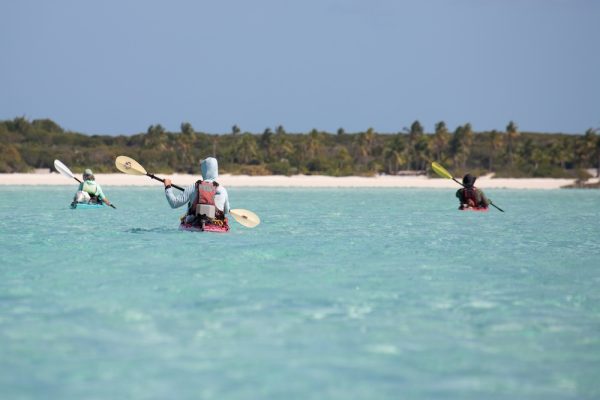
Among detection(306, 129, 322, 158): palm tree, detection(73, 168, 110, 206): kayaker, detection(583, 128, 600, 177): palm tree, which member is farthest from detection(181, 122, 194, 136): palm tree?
detection(73, 168, 110, 206): kayaker

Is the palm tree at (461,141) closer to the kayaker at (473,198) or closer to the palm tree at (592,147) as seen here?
the palm tree at (592,147)

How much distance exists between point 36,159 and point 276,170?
26.0 metres

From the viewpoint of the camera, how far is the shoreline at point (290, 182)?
6347 centimetres

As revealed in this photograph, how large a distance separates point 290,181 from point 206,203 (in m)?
56.6

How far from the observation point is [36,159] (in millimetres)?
82000

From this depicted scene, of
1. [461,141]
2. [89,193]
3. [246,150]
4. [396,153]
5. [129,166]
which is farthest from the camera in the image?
[461,141]

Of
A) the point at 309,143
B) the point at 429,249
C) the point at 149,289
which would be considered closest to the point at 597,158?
the point at 309,143

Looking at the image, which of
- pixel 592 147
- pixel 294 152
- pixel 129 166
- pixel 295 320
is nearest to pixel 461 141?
pixel 592 147

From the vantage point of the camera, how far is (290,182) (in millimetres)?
72000

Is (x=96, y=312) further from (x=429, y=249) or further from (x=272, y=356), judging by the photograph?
(x=429, y=249)

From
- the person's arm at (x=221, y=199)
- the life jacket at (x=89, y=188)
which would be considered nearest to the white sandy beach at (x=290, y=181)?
the life jacket at (x=89, y=188)

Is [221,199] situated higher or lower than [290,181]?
higher

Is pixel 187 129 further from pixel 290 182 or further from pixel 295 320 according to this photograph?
pixel 295 320

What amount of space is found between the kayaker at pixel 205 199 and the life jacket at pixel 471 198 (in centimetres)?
1241
